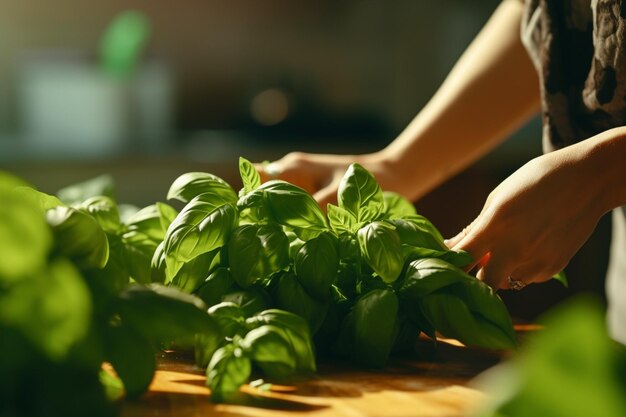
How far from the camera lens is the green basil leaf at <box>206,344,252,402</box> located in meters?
0.45

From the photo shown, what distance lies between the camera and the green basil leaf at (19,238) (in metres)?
0.31

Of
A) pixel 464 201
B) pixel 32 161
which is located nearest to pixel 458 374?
pixel 464 201

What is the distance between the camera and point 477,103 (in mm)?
1194

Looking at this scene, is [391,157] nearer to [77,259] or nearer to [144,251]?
[144,251]

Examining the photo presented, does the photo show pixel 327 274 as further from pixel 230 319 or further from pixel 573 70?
pixel 573 70

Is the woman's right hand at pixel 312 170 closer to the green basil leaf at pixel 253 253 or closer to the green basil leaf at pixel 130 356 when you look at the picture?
the green basil leaf at pixel 253 253

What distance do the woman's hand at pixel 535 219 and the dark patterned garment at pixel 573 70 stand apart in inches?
10.0

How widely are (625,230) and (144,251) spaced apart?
2.47ft

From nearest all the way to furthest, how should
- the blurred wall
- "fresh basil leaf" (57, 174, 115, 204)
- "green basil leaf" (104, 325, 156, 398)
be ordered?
"green basil leaf" (104, 325, 156, 398)
"fresh basil leaf" (57, 174, 115, 204)
the blurred wall

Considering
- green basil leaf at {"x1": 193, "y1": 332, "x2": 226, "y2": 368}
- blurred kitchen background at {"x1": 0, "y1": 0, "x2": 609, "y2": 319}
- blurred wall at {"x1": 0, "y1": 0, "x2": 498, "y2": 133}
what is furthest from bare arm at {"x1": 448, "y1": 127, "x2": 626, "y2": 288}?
blurred wall at {"x1": 0, "y1": 0, "x2": 498, "y2": 133}

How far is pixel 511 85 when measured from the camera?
120cm

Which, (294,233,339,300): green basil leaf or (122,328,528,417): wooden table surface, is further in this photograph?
(294,233,339,300): green basil leaf

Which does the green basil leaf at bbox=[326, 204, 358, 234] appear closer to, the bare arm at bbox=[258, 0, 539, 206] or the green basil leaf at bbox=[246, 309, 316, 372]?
the green basil leaf at bbox=[246, 309, 316, 372]

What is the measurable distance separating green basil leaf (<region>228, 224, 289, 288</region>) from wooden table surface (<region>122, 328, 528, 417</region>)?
0.23 ft
